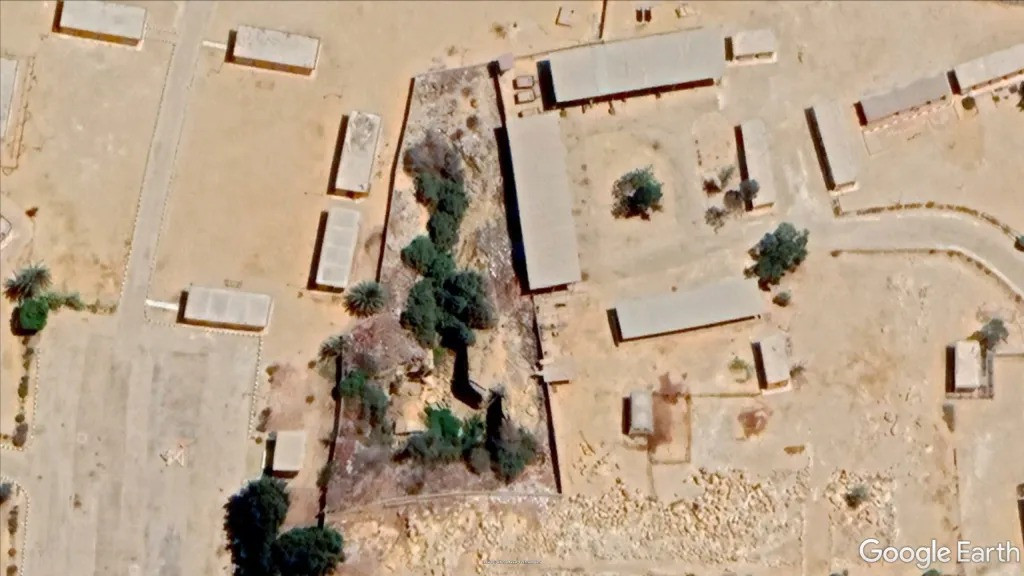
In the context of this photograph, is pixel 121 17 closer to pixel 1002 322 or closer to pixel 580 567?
pixel 580 567

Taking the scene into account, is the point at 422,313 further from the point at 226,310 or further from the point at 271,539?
the point at 271,539

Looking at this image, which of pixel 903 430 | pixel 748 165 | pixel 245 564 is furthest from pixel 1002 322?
pixel 245 564

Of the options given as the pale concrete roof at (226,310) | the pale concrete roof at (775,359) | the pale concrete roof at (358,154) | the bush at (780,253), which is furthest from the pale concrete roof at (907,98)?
the pale concrete roof at (226,310)

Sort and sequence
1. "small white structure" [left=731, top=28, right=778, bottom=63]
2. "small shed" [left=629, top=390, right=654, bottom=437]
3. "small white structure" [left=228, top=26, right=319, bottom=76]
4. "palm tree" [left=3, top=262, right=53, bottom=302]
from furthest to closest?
"small white structure" [left=228, top=26, right=319, bottom=76] < "small white structure" [left=731, top=28, right=778, bottom=63] < "palm tree" [left=3, top=262, right=53, bottom=302] < "small shed" [left=629, top=390, right=654, bottom=437]

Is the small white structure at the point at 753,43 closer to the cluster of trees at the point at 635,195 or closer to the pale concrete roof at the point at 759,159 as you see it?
the pale concrete roof at the point at 759,159

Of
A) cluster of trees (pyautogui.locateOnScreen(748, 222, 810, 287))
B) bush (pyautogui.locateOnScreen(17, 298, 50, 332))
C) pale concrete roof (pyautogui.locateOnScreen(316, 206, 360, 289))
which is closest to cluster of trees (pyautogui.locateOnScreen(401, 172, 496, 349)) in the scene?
pale concrete roof (pyautogui.locateOnScreen(316, 206, 360, 289))

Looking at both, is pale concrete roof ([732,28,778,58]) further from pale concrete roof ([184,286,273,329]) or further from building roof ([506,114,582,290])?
pale concrete roof ([184,286,273,329])

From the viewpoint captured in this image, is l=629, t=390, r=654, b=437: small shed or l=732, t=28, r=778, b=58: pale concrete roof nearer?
l=629, t=390, r=654, b=437: small shed
